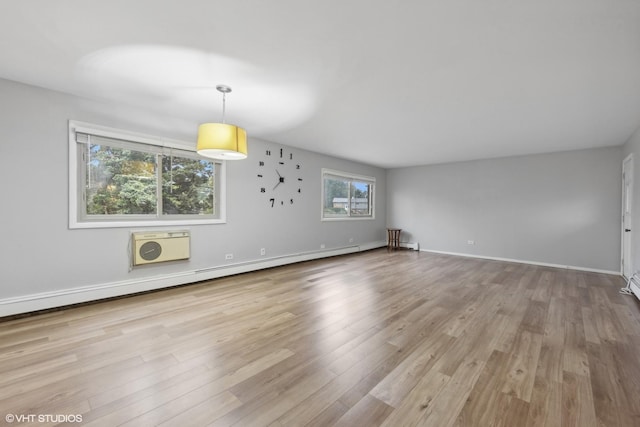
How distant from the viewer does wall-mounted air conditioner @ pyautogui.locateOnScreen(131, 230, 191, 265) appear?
3.54 m

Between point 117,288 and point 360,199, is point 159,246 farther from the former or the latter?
point 360,199

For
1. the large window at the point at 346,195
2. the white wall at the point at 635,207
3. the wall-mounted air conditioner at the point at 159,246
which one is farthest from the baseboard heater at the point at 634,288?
the wall-mounted air conditioner at the point at 159,246

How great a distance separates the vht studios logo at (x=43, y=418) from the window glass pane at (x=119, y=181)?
249 centimetres

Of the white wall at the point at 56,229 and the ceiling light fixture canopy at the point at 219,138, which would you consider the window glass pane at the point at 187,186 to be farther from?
the ceiling light fixture canopy at the point at 219,138

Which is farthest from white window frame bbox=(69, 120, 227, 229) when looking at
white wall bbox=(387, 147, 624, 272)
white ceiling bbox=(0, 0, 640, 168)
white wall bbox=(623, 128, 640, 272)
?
white wall bbox=(623, 128, 640, 272)

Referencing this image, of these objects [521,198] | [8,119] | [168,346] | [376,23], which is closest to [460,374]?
[168,346]

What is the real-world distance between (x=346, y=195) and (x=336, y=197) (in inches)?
16.4

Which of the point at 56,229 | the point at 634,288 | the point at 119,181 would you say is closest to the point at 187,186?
the point at 119,181

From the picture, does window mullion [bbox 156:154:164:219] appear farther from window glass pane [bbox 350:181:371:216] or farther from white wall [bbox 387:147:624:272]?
white wall [bbox 387:147:624:272]

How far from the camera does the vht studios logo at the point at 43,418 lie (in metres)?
1.43

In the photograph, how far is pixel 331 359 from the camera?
204 cm

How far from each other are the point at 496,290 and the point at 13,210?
6.05 meters

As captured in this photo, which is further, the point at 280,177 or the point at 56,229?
the point at 280,177

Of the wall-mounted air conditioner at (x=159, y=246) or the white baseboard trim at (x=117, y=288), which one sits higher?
the wall-mounted air conditioner at (x=159, y=246)
